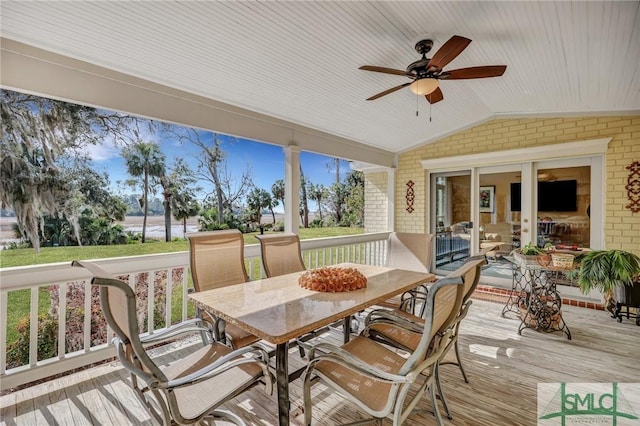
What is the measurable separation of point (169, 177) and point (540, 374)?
647 centimetres

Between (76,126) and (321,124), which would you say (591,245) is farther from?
(76,126)

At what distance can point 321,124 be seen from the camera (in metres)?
4.63

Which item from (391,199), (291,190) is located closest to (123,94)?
(291,190)

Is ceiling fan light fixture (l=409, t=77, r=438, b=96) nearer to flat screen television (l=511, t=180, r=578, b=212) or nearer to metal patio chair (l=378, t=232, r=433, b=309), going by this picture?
metal patio chair (l=378, t=232, r=433, b=309)

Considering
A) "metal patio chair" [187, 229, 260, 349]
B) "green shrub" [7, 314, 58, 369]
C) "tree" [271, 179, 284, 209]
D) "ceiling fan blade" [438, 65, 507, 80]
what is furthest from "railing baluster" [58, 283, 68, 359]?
"tree" [271, 179, 284, 209]

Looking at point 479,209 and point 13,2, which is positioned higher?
point 13,2

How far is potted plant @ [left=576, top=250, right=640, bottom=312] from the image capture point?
10.8 ft

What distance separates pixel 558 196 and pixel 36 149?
807 cm

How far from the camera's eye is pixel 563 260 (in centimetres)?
329

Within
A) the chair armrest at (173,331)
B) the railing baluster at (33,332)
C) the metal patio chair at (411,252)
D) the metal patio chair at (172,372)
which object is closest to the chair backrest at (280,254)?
the chair armrest at (173,331)

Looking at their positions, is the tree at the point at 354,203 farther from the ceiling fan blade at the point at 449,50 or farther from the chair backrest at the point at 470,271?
the chair backrest at the point at 470,271

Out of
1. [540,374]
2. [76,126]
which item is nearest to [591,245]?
[540,374]

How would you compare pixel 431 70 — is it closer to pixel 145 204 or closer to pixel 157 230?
pixel 145 204

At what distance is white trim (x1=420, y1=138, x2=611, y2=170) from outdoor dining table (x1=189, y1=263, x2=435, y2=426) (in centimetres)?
366
